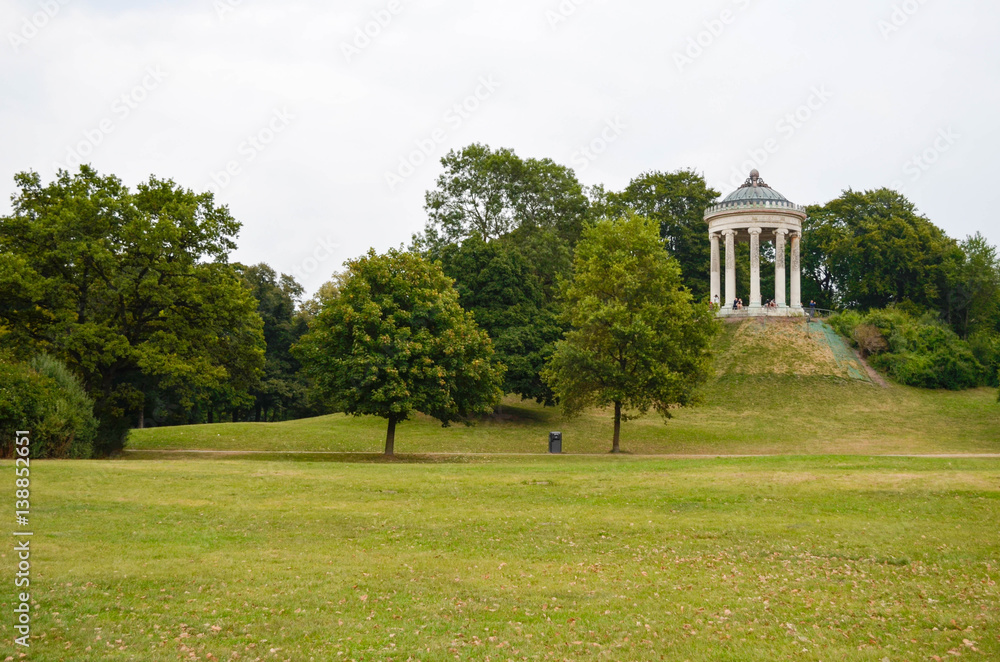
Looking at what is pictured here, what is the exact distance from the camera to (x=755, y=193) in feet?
233

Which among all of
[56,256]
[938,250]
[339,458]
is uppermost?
[938,250]

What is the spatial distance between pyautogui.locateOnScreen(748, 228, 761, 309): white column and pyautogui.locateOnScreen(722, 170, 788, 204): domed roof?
112 inches

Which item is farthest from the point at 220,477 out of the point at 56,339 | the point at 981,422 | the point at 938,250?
the point at 938,250

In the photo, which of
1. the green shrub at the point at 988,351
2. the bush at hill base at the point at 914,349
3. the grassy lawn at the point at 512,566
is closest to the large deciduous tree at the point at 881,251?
the bush at hill base at the point at 914,349

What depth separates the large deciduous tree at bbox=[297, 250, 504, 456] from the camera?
3634 centimetres

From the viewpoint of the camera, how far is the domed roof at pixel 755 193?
229 feet

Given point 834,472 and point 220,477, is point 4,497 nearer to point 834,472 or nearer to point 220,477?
point 220,477

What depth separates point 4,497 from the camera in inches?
778

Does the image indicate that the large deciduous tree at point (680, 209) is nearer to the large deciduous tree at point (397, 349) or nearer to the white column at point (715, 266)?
the white column at point (715, 266)

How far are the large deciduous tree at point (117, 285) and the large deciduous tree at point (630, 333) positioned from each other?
53.2 feet

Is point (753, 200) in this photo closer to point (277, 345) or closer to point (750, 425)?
point (750, 425)

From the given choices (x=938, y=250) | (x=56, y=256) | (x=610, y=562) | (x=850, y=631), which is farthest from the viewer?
(x=938, y=250)

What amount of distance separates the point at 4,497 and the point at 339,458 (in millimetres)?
18032
